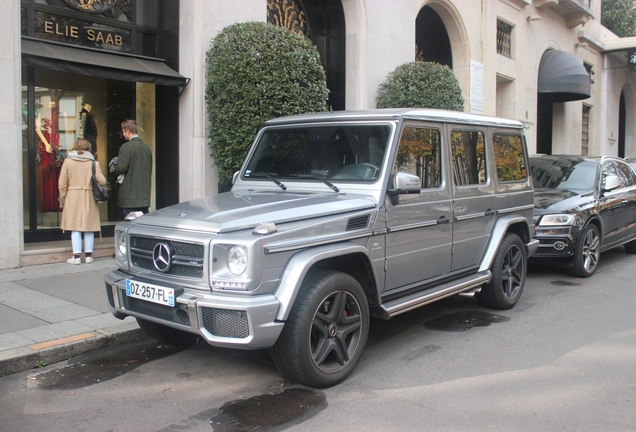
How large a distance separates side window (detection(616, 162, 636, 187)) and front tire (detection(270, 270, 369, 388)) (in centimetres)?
750

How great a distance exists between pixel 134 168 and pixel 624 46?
25.1 m

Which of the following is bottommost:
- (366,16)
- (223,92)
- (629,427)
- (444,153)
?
(629,427)

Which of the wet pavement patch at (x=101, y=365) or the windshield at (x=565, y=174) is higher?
the windshield at (x=565, y=174)

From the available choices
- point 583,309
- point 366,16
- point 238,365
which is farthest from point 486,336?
point 366,16

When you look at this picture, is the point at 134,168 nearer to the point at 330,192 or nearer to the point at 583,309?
the point at 330,192

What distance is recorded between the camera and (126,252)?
4.66m

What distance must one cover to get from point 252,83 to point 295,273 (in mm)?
5623

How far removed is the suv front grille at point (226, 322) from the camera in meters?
3.84

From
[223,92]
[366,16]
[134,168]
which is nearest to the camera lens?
[134,168]

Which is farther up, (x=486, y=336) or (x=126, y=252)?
(x=126, y=252)

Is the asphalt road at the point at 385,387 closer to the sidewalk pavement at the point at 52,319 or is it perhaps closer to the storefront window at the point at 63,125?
the sidewalk pavement at the point at 52,319

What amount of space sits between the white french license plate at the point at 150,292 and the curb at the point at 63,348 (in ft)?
3.47

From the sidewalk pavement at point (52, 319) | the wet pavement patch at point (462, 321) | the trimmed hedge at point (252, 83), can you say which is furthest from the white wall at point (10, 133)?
the wet pavement patch at point (462, 321)

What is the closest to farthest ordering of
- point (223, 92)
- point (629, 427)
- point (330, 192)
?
point (629, 427), point (330, 192), point (223, 92)
